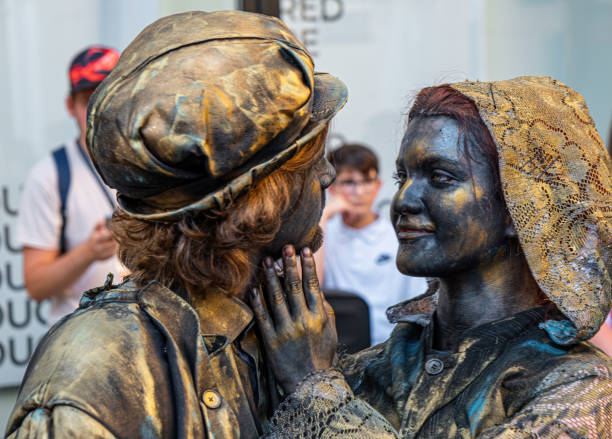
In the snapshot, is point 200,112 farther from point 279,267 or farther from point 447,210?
point 447,210

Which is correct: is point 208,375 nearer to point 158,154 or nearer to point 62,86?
point 158,154

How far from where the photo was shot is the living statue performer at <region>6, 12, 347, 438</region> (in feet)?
5.78

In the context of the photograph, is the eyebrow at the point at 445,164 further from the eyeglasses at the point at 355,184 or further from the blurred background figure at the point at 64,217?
the eyeglasses at the point at 355,184

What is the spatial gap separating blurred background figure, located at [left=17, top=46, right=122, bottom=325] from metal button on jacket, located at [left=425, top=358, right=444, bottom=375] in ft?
7.13

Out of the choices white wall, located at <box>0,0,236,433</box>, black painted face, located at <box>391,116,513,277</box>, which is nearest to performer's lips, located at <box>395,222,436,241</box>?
black painted face, located at <box>391,116,513,277</box>

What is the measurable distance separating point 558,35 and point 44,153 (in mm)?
3958

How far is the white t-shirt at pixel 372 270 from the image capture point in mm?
4480

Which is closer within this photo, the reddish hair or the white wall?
the reddish hair

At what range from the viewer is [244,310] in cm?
210

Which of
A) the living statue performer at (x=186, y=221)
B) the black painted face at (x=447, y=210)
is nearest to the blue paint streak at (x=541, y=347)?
the black painted face at (x=447, y=210)

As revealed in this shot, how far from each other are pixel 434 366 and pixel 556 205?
21.6 inches

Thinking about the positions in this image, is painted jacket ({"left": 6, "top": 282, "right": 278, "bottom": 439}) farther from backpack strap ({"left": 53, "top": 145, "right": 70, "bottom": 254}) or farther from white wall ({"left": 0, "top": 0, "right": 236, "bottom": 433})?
white wall ({"left": 0, "top": 0, "right": 236, "bottom": 433})

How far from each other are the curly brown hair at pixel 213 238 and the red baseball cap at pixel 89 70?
2170 mm

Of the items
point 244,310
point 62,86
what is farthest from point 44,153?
point 244,310
